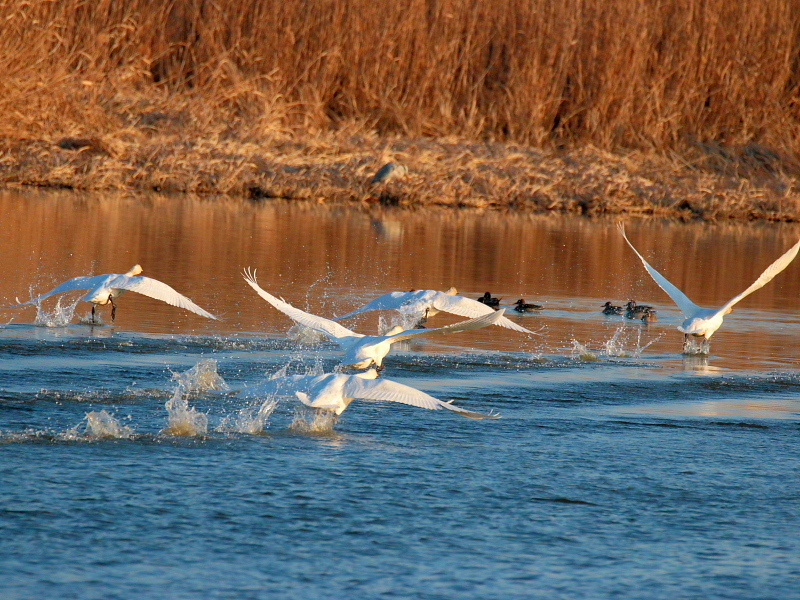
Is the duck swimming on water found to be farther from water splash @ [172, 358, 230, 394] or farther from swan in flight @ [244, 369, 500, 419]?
swan in flight @ [244, 369, 500, 419]

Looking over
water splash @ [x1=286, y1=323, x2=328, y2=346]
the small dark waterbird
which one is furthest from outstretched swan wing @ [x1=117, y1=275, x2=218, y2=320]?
the small dark waterbird

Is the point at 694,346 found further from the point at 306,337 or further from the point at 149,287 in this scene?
the point at 149,287

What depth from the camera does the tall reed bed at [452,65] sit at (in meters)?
23.2

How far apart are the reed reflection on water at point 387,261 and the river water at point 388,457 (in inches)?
2.9

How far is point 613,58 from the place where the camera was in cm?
2352

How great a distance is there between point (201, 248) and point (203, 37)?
11.5 metres

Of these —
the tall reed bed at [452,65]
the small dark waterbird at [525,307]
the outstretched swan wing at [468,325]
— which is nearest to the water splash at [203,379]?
the outstretched swan wing at [468,325]

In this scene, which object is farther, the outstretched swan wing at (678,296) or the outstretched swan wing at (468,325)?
the outstretched swan wing at (678,296)

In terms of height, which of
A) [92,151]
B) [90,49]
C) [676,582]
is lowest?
[676,582]

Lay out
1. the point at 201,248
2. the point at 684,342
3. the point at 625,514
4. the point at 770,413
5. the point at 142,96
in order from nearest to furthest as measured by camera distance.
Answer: the point at 625,514 → the point at 770,413 → the point at 684,342 → the point at 201,248 → the point at 142,96

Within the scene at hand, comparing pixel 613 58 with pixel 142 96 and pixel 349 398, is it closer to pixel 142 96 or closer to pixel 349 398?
pixel 142 96

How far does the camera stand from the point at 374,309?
9250mm

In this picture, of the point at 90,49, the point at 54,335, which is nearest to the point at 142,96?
the point at 90,49

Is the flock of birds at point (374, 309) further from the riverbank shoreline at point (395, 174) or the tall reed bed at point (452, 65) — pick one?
the tall reed bed at point (452, 65)
